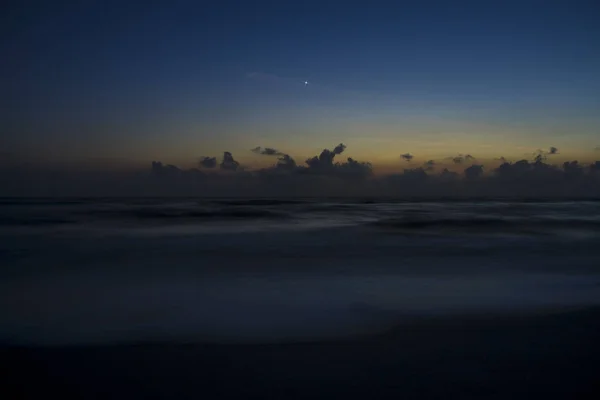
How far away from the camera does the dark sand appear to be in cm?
358

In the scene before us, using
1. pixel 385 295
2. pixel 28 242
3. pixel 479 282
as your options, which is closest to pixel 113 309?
pixel 385 295

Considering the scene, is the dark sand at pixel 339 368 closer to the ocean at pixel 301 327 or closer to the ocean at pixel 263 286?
the ocean at pixel 301 327

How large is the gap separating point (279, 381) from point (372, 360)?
3.44 ft

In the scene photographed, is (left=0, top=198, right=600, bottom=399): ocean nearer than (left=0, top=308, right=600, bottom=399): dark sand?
No

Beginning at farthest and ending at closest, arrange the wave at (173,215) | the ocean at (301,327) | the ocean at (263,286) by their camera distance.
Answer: the wave at (173,215)
the ocean at (263,286)
the ocean at (301,327)

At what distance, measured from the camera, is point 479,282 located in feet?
28.2

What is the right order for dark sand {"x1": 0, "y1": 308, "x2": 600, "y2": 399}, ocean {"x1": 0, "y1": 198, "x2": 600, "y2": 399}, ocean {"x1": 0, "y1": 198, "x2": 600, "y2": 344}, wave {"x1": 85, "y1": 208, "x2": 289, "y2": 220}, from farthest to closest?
wave {"x1": 85, "y1": 208, "x2": 289, "y2": 220}, ocean {"x1": 0, "y1": 198, "x2": 600, "y2": 344}, ocean {"x1": 0, "y1": 198, "x2": 600, "y2": 399}, dark sand {"x1": 0, "y1": 308, "x2": 600, "y2": 399}

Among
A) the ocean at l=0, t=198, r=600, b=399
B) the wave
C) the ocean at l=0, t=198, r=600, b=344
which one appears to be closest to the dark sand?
the ocean at l=0, t=198, r=600, b=399

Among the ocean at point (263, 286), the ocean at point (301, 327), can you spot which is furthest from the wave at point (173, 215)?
the ocean at point (301, 327)

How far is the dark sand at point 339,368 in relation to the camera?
141 inches

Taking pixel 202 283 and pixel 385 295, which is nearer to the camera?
pixel 385 295

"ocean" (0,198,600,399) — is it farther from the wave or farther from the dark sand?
the wave

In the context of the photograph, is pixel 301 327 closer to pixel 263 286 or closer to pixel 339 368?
pixel 339 368

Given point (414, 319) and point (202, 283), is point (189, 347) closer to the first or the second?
point (414, 319)
